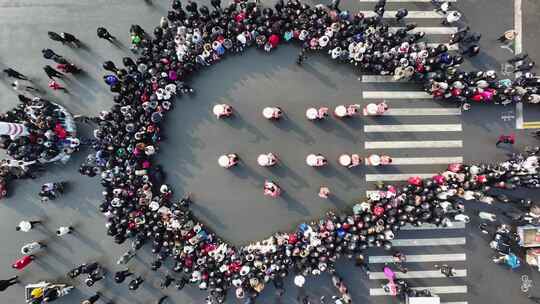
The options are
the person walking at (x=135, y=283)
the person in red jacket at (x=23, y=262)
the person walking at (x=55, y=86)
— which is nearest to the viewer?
the person walking at (x=135, y=283)

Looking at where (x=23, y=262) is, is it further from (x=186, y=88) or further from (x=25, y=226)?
(x=186, y=88)

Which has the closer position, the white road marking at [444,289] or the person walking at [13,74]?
the person walking at [13,74]

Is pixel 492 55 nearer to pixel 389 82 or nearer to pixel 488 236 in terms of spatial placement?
pixel 389 82

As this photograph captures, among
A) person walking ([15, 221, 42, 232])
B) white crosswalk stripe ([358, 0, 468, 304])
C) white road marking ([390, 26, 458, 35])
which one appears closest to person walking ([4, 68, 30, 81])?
person walking ([15, 221, 42, 232])

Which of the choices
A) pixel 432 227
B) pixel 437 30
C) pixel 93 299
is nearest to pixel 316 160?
pixel 432 227

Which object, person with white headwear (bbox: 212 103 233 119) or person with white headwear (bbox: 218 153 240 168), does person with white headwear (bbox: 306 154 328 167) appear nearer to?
person with white headwear (bbox: 218 153 240 168)

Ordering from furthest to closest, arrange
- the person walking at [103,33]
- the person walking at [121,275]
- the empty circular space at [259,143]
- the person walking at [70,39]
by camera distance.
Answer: the empty circular space at [259,143], the person walking at [70,39], the person walking at [121,275], the person walking at [103,33]

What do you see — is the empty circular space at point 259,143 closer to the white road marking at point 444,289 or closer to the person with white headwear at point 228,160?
the person with white headwear at point 228,160

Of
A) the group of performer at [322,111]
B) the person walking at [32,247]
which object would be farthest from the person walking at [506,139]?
the person walking at [32,247]
